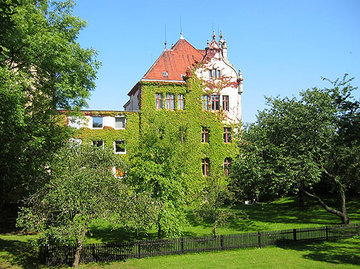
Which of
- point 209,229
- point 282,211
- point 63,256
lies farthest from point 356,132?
point 63,256

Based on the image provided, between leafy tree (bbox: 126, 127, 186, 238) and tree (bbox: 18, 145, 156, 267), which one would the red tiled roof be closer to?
leafy tree (bbox: 126, 127, 186, 238)

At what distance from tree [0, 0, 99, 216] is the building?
53.2ft

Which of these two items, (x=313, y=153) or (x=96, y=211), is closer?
(x=96, y=211)

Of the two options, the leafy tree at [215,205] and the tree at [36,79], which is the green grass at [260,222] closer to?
the leafy tree at [215,205]

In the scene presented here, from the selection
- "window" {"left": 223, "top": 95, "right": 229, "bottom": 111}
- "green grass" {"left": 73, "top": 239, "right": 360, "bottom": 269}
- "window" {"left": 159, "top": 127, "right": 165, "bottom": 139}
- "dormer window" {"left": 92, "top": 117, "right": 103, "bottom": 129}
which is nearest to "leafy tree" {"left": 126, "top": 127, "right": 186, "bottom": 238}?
"window" {"left": 159, "top": 127, "right": 165, "bottom": 139}

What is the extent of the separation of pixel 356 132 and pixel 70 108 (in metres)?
23.9

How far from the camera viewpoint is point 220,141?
43375 mm

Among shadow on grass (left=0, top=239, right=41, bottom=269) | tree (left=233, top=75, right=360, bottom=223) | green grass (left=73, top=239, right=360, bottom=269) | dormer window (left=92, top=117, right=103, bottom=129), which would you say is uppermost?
dormer window (left=92, top=117, right=103, bottom=129)

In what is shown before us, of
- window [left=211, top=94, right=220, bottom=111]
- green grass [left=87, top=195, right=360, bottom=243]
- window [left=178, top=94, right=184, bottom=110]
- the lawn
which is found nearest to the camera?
the lawn

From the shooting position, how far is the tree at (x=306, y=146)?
1044 inches

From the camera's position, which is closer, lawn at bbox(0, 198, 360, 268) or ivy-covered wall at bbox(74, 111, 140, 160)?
lawn at bbox(0, 198, 360, 268)

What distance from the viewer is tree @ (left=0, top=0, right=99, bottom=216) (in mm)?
18047

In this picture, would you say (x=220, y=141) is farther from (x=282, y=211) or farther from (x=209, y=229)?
(x=209, y=229)

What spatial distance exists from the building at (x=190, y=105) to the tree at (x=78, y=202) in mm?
19358
